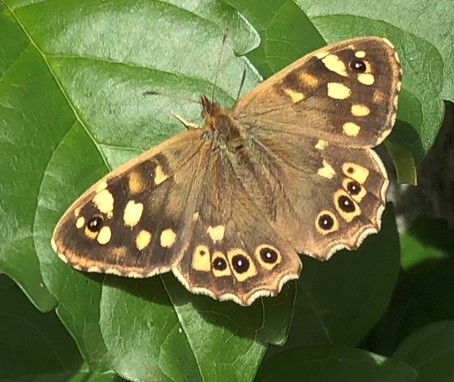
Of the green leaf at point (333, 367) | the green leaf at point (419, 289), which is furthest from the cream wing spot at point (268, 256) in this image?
the green leaf at point (419, 289)

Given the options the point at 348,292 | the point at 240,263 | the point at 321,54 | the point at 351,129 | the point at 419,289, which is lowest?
the point at 419,289

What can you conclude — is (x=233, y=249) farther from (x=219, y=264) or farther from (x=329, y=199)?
(x=329, y=199)

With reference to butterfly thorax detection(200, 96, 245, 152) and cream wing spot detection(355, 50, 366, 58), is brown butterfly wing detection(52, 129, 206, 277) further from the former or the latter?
cream wing spot detection(355, 50, 366, 58)

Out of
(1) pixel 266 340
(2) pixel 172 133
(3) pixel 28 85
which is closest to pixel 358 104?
(2) pixel 172 133

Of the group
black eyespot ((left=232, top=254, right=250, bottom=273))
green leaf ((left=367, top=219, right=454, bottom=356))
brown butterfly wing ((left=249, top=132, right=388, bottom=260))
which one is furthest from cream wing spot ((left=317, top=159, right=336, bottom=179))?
green leaf ((left=367, top=219, right=454, bottom=356))

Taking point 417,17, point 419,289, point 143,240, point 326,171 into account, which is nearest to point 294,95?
point 326,171

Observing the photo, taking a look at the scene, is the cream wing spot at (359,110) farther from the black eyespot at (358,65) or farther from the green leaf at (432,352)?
the green leaf at (432,352)
